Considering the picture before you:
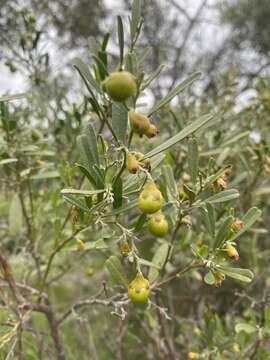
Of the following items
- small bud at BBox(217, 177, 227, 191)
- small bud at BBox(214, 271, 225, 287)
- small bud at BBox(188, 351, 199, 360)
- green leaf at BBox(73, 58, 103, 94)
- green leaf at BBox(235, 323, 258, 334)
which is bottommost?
small bud at BBox(188, 351, 199, 360)

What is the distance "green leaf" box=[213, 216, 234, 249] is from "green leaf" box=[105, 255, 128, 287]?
0.60 feet

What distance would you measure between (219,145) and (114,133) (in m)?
0.70

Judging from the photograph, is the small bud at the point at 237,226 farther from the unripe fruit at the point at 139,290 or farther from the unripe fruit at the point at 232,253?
the unripe fruit at the point at 139,290

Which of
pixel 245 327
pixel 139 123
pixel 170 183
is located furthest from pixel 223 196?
pixel 245 327

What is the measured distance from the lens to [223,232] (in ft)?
2.62

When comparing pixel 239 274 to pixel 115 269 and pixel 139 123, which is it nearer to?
pixel 115 269

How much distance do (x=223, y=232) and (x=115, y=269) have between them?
0.69 ft

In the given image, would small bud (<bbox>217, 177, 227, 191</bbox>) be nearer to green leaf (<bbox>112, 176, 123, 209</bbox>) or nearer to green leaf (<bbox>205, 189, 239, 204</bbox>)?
green leaf (<bbox>205, 189, 239, 204</bbox>)

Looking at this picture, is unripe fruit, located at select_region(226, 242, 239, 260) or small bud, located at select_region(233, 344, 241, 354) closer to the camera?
unripe fruit, located at select_region(226, 242, 239, 260)

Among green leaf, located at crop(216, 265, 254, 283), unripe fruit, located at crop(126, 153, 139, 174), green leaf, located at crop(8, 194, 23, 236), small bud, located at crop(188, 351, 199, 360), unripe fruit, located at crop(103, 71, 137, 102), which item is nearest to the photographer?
unripe fruit, located at crop(103, 71, 137, 102)

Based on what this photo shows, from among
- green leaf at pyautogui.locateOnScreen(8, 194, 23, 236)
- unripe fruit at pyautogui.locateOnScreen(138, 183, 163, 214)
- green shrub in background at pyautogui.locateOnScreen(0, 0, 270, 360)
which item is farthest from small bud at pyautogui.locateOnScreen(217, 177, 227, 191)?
green leaf at pyautogui.locateOnScreen(8, 194, 23, 236)

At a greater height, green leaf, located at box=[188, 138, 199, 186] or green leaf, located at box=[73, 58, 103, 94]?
green leaf, located at box=[73, 58, 103, 94]

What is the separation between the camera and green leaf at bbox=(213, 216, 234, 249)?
0.78 meters

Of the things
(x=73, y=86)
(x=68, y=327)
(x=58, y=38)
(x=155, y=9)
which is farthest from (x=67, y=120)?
(x=58, y=38)
